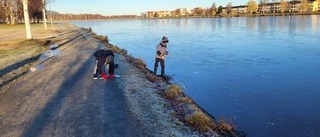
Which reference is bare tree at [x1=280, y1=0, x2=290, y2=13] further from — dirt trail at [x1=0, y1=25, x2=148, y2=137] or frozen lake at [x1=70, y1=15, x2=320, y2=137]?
dirt trail at [x1=0, y1=25, x2=148, y2=137]

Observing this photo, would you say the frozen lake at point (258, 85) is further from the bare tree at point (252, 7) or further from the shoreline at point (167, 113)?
the bare tree at point (252, 7)

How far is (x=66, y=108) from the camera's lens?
7.53m

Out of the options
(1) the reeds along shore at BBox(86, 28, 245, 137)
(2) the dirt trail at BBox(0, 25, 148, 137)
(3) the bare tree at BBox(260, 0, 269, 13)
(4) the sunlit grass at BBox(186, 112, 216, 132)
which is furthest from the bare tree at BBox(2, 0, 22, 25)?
(3) the bare tree at BBox(260, 0, 269, 13)

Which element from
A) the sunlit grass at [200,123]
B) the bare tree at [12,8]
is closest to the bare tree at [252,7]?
the bare tree at [12,8]

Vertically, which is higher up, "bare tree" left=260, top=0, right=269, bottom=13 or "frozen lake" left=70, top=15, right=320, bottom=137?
"bare tree" left=260, top=0, right=269, bottom=13

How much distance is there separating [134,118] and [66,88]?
12.2ft

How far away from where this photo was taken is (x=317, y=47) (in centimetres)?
2198

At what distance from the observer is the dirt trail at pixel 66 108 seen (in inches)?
244

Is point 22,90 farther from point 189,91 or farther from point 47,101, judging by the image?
point 189,91

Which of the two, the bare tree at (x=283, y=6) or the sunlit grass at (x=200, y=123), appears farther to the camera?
the bare tree at (x=283, y=6)

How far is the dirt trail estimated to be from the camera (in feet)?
20.4

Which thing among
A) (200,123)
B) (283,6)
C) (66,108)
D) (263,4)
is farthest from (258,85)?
(263,4)

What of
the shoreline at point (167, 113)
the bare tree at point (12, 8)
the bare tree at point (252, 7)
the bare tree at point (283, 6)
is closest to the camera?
the shoreline at point (167, 113)

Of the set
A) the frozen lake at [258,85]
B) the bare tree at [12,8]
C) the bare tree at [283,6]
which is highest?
the bare tree at [283,6]
